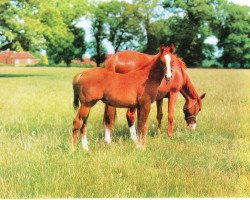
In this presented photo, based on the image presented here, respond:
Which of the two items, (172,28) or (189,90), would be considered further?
(189,90)

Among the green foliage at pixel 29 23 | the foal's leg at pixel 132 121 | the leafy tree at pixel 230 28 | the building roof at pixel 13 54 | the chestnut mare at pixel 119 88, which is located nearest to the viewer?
the chestnut mare at pixel 119 88

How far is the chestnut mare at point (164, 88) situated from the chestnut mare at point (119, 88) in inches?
8.4

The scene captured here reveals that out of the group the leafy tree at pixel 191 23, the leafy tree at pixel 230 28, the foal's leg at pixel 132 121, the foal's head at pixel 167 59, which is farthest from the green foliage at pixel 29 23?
the foal's head at pixel 167 59

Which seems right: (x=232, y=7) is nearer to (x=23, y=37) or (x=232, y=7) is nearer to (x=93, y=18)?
(x=93, y=18)

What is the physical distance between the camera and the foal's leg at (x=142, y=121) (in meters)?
6.88

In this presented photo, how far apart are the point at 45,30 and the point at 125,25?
23.6 metres

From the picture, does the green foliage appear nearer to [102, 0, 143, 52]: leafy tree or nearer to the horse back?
[102, 0, 143, 52]: leafy tree

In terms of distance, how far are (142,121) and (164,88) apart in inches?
51.7

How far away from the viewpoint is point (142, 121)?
6996 millimetres

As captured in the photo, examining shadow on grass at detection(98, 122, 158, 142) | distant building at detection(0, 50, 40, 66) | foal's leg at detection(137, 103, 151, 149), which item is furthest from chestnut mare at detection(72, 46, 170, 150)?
distant building at detection(0, 50, 40, 66)

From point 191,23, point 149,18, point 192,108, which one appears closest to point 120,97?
point 149,18

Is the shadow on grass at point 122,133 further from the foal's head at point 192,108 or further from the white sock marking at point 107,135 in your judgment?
the foal's head at point 192,108

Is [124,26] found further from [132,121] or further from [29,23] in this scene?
[29,23]

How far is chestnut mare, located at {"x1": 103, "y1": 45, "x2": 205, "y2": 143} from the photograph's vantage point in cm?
765
